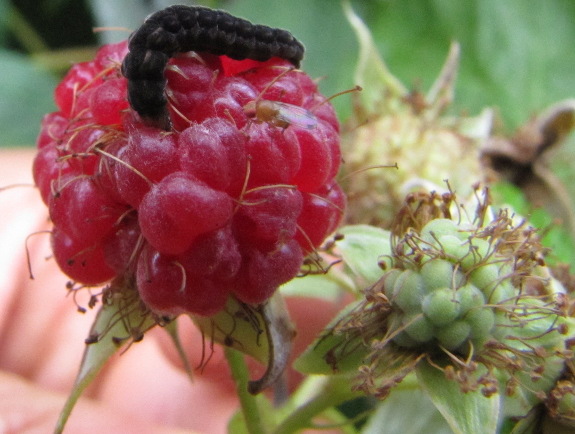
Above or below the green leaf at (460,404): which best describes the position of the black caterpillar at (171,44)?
above

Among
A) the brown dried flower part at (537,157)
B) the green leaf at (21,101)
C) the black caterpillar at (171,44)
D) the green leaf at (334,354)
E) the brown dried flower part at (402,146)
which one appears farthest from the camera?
the green leaf at (21,101)

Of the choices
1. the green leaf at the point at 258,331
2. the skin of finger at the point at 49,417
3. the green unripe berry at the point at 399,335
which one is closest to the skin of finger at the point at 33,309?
the skin of finger at the point at 49,417

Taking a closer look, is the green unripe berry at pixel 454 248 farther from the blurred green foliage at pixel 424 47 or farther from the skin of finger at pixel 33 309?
the blurred green foliage at pixel 424 47

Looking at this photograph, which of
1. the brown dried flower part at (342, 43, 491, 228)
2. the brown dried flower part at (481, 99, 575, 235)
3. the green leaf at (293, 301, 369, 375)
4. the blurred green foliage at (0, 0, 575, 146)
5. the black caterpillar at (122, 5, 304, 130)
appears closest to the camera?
the black caterpillar at (122, 5, 304, 130)

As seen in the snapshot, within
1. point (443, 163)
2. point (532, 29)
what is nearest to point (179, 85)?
A: point (443, 163)

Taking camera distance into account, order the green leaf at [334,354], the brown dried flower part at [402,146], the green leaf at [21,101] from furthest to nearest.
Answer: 1. the green leaf at [21,101]
2. the brown dried flower part at [402,146]
3. the green leaf at [334,354]

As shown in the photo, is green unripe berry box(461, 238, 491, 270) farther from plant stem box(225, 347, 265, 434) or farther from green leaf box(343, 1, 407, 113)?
green leaf box(343, 1, 407, 113)

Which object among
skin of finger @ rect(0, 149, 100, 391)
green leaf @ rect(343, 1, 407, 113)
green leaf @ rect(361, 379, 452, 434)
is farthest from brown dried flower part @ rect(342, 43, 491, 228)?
skin of finger @ rect(0, 149, 100, 391)
